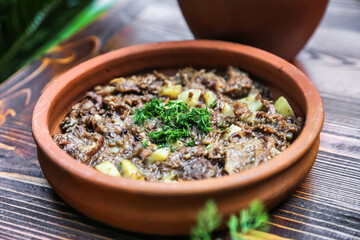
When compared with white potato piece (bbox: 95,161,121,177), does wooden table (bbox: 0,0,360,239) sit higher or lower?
lower

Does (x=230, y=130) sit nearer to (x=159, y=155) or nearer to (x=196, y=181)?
(x=159, y=155)

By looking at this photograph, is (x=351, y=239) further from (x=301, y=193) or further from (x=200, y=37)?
(x=200, y=37)

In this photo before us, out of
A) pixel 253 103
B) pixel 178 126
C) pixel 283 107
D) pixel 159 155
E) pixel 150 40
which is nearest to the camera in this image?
pixel 159 155

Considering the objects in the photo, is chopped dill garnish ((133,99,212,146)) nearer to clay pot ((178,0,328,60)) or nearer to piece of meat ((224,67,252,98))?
piece of meat ((224,67,252,98))

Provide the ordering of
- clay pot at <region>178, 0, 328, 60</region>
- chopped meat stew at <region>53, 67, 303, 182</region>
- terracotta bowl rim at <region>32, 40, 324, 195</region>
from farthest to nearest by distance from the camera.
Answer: clay pot at <region>178, 0, 328, 60</region>, chopped meat stew at <region>53, 67, 303, 182</region>, terracotta bowl rim at <region>32, 40, 324, 195</region>

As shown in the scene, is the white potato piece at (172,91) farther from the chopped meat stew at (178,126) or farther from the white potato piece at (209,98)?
the white potato piece at (209,98)

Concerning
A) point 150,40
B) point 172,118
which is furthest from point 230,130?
point 150,40

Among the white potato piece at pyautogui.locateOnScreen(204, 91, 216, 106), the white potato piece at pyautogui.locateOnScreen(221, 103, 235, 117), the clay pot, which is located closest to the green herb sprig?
the white potato piece at pyautogui.locateOnScreen(221, 103, 235, 117)
